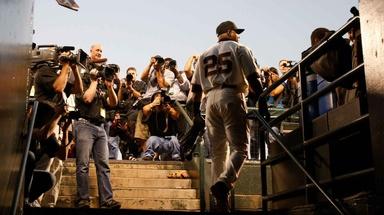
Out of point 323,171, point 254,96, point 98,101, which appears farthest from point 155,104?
point 323,171

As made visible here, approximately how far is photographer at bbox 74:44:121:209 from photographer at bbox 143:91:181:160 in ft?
5.55

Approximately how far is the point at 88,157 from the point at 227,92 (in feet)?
6.73

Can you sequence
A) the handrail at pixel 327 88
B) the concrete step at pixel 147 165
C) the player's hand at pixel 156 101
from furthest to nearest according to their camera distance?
the player's hand at pixel 156 101
the concrete step at pixel 147 165
the handrail at pixel 327 88

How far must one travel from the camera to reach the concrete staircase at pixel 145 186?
7527 mm

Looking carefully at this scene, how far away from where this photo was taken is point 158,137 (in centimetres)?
894

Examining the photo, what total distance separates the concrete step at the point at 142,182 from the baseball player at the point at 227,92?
232 centimetres

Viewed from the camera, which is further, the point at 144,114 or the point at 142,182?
the point at 144,114

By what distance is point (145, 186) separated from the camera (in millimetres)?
8133

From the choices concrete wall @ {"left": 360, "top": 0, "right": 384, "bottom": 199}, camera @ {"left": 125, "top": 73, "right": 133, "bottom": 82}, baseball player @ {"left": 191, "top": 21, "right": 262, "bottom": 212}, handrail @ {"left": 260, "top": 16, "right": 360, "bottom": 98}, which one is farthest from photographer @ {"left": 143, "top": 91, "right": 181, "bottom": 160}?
concrete wall @ {"left": 360, "top": 0, "right": 384, "bottom": 199}

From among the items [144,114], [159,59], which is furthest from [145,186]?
[159,59]

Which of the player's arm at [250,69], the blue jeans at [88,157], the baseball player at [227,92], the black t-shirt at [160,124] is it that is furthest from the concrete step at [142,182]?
the player's arm at [250,69]

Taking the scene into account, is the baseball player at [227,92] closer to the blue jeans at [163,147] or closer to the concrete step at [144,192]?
the concrete step at [144,192]

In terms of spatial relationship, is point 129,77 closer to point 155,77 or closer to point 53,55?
point 155,77

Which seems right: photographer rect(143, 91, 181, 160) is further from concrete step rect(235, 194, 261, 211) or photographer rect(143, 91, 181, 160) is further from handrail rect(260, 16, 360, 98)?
handrail rect(260, 16, 360, 98)
